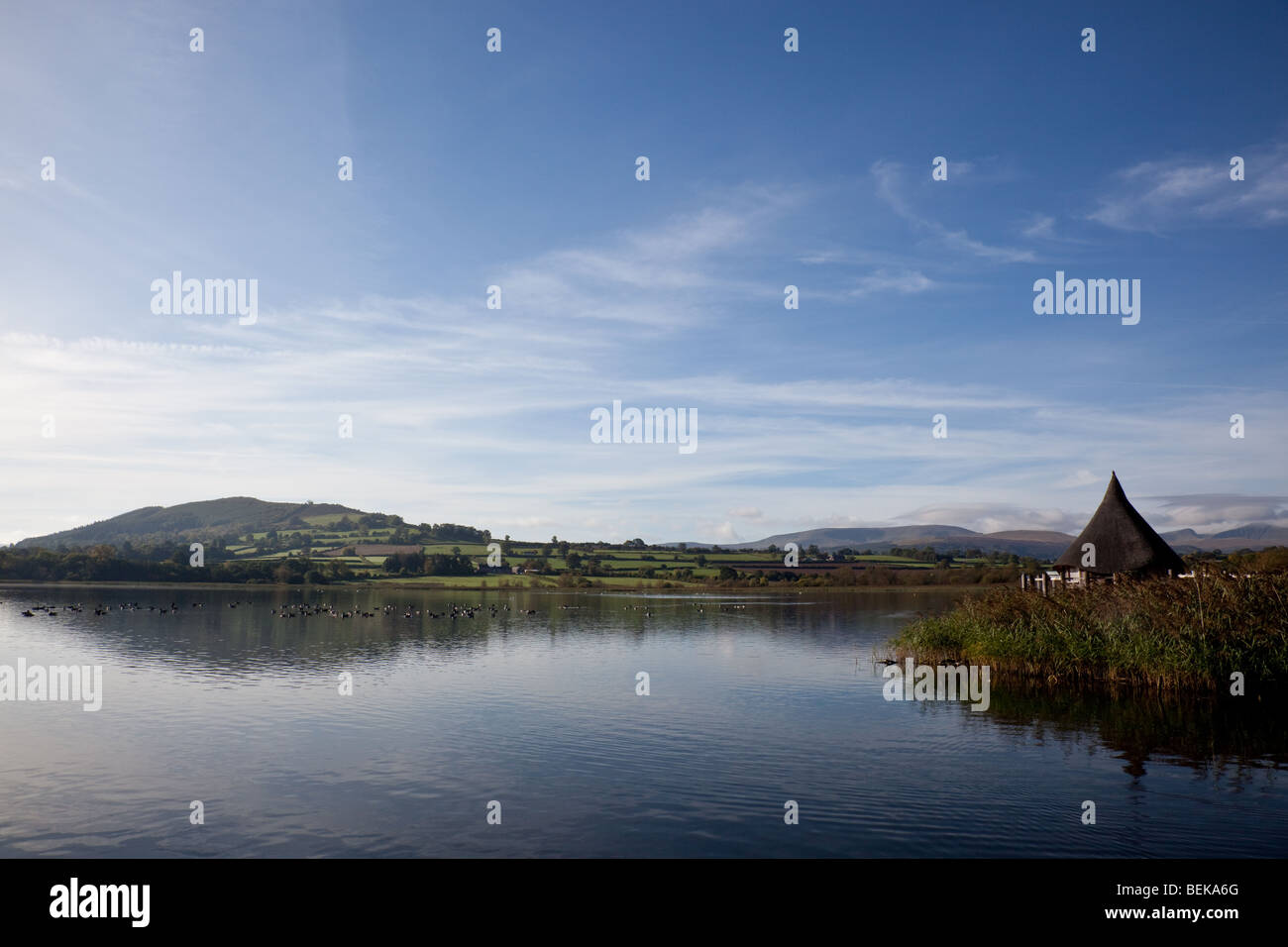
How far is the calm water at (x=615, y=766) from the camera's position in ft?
41.7

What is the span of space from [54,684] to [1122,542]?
4546cm

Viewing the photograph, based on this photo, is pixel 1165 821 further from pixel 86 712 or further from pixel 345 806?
pixel 86 712

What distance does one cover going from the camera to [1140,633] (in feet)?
80.7

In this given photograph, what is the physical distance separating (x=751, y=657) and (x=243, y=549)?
5379 inches

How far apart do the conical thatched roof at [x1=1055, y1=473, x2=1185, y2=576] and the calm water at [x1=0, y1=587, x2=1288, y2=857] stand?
1561cm

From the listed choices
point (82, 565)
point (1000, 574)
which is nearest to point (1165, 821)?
point (1000, 574)

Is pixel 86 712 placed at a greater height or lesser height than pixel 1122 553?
lesser

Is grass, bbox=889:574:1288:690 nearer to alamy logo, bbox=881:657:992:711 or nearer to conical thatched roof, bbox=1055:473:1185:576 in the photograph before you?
alamy logo, bbox=881:657:992:711

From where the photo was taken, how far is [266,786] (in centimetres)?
1591
